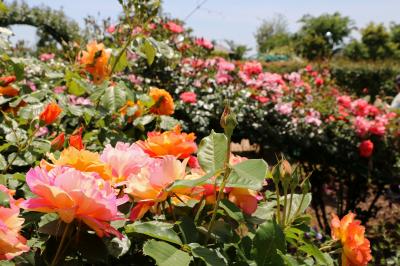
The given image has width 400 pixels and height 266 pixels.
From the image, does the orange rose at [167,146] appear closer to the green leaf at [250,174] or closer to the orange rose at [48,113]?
the green leaf at [250,174]

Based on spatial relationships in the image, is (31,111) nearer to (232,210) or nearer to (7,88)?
(7,88)

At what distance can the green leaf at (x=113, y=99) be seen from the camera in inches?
51.8

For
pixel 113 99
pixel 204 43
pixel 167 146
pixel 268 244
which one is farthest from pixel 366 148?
pixel 268 244

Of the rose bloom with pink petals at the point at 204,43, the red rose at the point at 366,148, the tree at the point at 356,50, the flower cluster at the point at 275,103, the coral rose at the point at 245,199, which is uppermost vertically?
the tree at the point at 356,50

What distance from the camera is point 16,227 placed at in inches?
20.6

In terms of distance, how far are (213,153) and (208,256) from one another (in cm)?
14

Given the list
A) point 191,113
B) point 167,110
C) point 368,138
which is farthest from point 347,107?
point 167,110

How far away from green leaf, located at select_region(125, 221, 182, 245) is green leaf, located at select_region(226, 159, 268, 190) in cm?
9

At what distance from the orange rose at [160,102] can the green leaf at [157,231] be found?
0.84 m

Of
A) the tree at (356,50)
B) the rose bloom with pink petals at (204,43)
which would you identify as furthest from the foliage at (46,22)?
the tree at (356,50)

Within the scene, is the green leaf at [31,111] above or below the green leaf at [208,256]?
above

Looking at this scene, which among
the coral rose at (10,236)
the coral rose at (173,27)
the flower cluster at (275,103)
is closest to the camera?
the coral rose at (10,236)

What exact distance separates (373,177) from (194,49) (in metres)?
2.01

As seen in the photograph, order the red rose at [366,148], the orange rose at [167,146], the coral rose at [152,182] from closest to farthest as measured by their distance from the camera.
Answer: the coral rose at [152,182]
the orange rose at [167,146]
the red rose at [366,148]
